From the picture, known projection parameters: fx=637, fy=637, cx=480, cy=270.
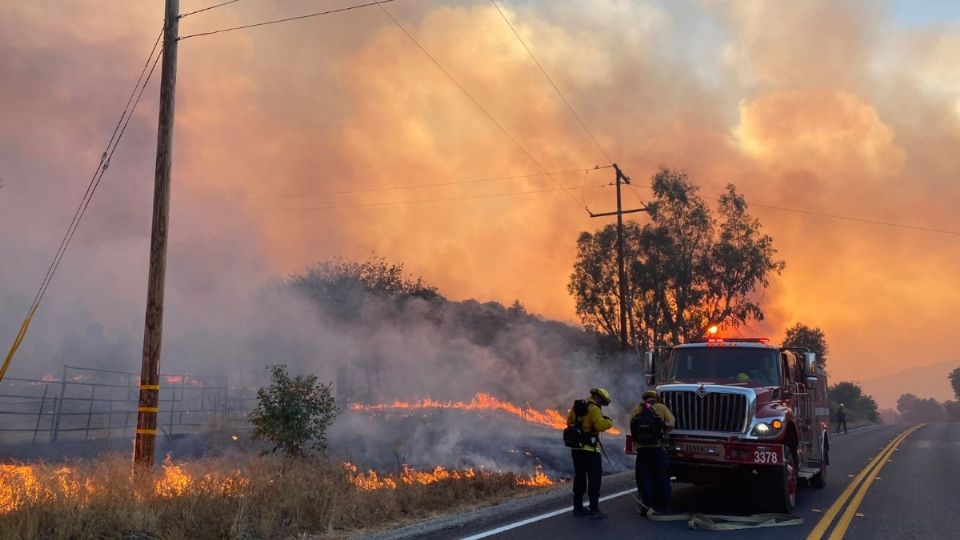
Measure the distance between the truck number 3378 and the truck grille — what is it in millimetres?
376

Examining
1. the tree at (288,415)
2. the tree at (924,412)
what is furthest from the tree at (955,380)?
the tree at (288,415)

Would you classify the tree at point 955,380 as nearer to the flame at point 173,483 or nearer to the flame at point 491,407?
the flame at point 491,407

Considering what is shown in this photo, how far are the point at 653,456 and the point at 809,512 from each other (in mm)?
2590

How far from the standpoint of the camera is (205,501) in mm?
7383

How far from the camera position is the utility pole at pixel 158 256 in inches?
371

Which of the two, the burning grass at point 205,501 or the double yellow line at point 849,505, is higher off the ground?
the burning grass at point 205,501

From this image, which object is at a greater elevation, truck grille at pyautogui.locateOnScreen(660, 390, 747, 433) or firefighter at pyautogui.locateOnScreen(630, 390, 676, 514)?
truck grille at pyautogui.locateOnScreen(660, 390, 747, 433)

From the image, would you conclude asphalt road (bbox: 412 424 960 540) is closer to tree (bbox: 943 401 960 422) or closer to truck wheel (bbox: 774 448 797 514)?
truck wheel (bbox: 774 448 797 514)

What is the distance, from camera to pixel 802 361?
11.7 metres

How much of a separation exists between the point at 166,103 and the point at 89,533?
21.9 ft

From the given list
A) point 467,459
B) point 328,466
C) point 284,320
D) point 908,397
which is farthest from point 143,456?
point 908,397

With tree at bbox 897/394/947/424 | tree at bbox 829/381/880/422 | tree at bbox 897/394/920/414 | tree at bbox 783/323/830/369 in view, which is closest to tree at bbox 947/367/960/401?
tree at bbox 897/394/947/424

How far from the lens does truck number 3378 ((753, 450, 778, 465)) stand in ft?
27.9

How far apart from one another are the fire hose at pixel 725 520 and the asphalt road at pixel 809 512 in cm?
14
